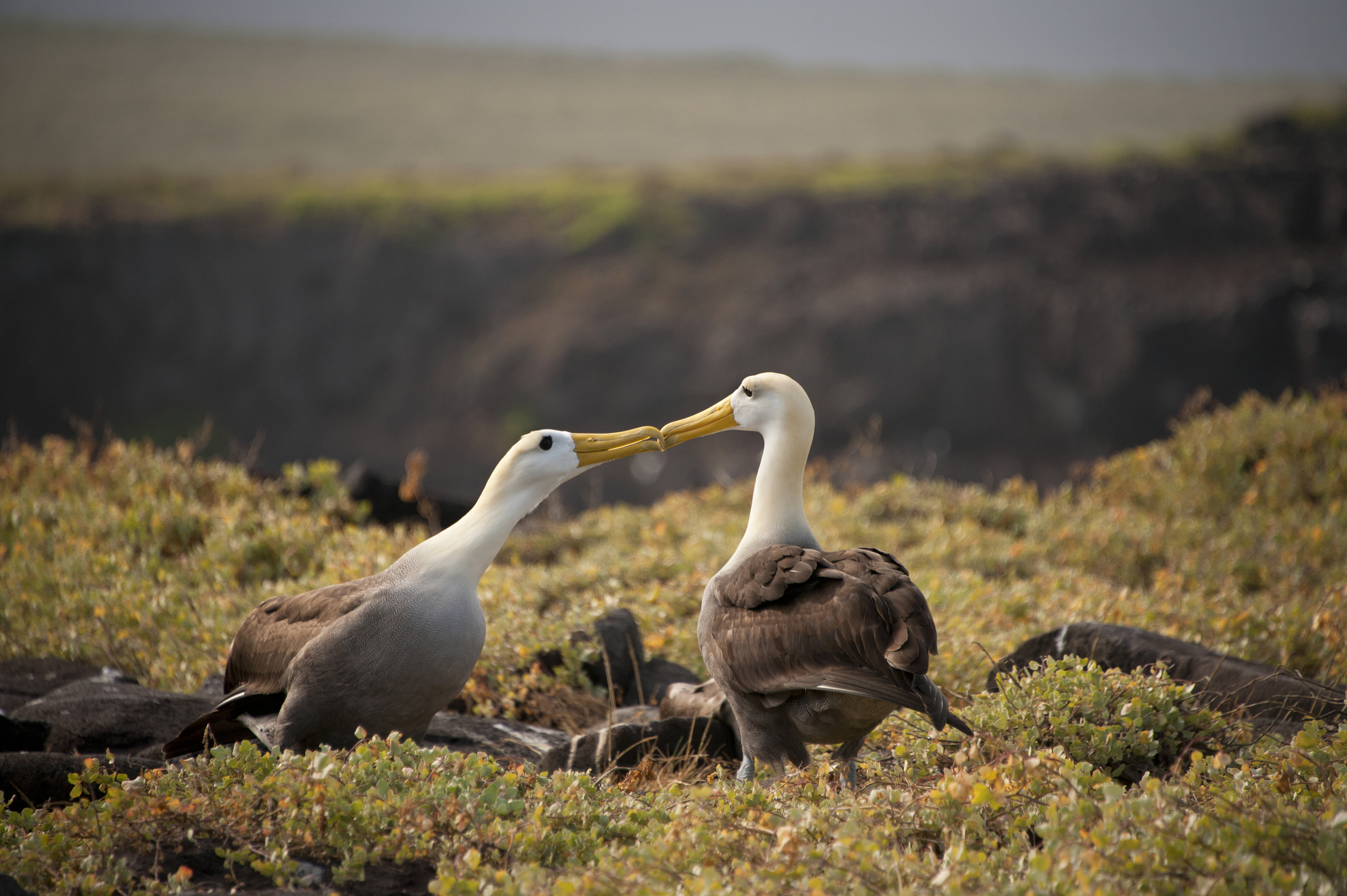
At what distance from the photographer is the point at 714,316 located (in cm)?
4097

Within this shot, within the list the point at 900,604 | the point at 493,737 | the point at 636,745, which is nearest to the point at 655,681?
the point at 493,737

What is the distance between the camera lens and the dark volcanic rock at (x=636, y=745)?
499cm

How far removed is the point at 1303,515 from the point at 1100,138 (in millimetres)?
54379

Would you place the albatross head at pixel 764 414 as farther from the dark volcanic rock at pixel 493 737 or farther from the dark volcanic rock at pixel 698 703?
the dark volcanic rock at pixel 493 737

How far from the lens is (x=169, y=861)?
3.46m

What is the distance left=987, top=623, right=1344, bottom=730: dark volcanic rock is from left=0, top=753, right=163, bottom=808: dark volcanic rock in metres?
4.09

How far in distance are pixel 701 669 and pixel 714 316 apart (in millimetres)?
34844

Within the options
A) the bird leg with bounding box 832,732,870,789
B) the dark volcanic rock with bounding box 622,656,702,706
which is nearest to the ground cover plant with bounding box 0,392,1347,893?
the bird leg with bounding box 832,732,870,789

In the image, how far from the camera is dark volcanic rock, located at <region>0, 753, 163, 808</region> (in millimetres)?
4344

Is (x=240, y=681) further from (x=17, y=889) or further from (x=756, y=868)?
(x=756, y=868)

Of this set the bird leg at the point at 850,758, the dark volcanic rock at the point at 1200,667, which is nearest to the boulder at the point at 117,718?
the bird leg at the point at 850,758

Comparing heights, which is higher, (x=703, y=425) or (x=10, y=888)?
(x=703, y=425)

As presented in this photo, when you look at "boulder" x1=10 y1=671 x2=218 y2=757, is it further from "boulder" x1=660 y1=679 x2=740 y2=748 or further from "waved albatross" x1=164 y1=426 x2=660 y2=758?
"boulder" x1=660 y1=679 x2=740 y2=748

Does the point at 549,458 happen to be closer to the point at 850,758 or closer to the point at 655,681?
the point at 850,758
